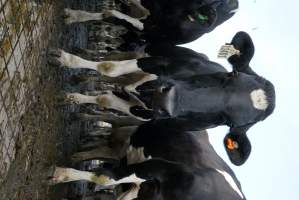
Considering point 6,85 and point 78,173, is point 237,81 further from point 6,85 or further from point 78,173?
point 6,85

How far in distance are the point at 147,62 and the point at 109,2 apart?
261 cm

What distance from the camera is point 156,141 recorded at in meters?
7.03

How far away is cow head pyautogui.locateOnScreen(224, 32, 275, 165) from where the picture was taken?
6.48m

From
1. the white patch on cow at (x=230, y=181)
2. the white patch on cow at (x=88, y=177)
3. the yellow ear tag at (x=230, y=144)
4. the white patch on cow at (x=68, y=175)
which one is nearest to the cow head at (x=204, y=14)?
the yellow ear tag at (x=230, y=144)

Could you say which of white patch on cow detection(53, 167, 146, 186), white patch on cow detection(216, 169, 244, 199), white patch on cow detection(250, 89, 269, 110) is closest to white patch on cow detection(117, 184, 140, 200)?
white patch on cow detection(53, 167, 146, 186)

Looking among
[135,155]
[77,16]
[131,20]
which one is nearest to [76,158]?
[135,155]

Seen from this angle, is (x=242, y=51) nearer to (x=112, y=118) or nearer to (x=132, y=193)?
(x=112, y=118)

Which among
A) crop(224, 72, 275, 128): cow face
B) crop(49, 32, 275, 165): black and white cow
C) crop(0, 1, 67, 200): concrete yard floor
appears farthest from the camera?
crop(224, 72, 275, 128): cow face

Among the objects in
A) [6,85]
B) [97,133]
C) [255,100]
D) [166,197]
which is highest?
[6,85]

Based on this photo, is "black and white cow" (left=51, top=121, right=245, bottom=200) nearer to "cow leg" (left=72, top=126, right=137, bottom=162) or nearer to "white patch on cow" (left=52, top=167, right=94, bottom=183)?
"white patch on cow" (left=52, top=167, right=94, bottom=183)

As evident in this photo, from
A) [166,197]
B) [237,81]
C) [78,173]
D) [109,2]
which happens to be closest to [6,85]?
[78,173]

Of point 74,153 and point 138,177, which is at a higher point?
point 138,177

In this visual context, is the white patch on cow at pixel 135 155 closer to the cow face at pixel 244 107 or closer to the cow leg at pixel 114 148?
the cow leg at pixel 114 148

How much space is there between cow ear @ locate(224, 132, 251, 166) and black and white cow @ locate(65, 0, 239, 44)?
146 cm
